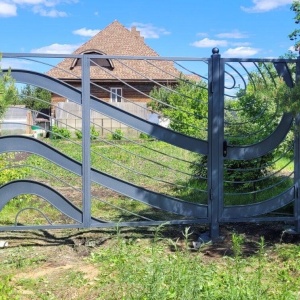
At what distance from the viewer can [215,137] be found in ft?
15.0

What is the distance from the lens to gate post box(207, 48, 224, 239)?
178 inches

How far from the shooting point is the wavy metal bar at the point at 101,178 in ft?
14.3

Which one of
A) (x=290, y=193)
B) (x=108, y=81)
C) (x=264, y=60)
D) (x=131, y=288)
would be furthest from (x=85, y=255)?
(x=108, y=81)

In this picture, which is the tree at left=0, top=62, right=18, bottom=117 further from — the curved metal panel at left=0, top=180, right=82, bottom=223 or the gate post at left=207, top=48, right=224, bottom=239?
the gate post at left=207, top=48, right=224, bottom=239

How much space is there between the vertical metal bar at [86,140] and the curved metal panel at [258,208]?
4.66 feet

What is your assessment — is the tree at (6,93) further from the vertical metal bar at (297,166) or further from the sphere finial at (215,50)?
the vertical metal bar at (297,166)

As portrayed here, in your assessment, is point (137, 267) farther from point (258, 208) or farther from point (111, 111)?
point (258, 208)

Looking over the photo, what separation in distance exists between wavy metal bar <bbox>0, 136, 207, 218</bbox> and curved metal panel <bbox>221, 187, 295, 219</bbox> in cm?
27

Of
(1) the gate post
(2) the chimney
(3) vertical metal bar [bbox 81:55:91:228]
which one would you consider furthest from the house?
(3) vertical metal bar [bbox 81:55:91:228]

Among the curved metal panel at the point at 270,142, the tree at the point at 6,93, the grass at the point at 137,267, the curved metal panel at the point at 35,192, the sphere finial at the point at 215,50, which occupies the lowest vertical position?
the grass at the point at 137,267

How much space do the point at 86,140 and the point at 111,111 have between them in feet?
1.26

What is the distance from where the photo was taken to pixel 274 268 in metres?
3.77

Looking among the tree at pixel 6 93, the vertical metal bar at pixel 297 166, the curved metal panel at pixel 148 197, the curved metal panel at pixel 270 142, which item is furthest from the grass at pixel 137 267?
the tree at pixel 6 93

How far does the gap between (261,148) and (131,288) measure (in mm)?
2587
